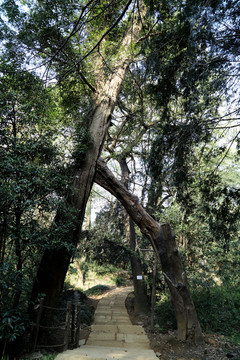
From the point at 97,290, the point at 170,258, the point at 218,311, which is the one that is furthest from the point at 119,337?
the point at 97,290

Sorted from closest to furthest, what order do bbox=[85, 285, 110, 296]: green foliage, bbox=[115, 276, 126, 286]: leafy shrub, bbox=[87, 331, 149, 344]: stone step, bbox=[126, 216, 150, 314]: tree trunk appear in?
bbox=[87, 331, 149, 344]: stone step < bbox=[126, 216, 150, 314]: tree trunk < bbox=[85, 285, 110, 296]: green foliage < bbox=[115, 276, 126, 286]: leafy shrub

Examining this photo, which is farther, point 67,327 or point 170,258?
→ point 170,258

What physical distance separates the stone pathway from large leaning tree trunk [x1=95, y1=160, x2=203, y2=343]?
96cm

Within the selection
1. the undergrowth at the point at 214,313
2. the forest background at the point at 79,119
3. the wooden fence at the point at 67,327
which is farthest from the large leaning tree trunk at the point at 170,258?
the wooden fence at the point at 67,327

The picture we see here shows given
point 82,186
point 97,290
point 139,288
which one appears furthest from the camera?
point 97,290

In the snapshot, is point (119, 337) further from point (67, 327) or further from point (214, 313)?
point (214, 313)

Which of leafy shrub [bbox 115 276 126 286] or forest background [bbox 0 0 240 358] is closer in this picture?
forest background [bbox 0 0 240 358]

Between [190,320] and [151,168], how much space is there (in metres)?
3.33

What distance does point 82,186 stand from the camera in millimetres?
4867

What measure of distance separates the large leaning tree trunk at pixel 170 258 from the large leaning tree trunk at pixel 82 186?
49 centimetres

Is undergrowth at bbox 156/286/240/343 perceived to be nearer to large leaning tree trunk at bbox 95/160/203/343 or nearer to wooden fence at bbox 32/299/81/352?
large leaning tree trunk at bbox 95/160/203/343

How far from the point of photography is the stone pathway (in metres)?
3.61

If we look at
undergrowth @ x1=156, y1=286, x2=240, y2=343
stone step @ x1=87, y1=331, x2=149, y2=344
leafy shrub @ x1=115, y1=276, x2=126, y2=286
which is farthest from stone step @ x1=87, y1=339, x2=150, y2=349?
leafy shrub @ x1=115, y1=276, x2=126, y2=286

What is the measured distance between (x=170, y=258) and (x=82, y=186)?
2.54m
